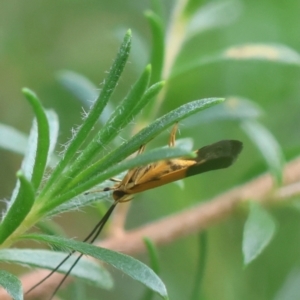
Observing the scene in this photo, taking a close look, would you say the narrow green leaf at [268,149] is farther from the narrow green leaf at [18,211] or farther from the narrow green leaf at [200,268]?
the narrow green leaf at [18,211]

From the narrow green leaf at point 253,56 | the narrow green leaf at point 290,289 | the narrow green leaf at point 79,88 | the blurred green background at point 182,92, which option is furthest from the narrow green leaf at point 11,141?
the narrow green leaf at point 290,289

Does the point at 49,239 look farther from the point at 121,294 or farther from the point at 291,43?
the point at 291,43

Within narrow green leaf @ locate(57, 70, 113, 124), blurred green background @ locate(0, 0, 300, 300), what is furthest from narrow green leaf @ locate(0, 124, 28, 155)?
blurred green background @ locate(0, 0, 300, 300)

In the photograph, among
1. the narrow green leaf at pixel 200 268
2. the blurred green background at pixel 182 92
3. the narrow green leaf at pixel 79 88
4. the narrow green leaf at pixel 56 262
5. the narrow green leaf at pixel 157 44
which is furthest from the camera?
the blurred green background at pixel 182 92

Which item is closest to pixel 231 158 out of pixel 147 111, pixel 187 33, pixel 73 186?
pixel 73 186

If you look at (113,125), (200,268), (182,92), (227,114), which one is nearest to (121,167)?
(113,125)

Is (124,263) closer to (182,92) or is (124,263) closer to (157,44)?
(157,44)
